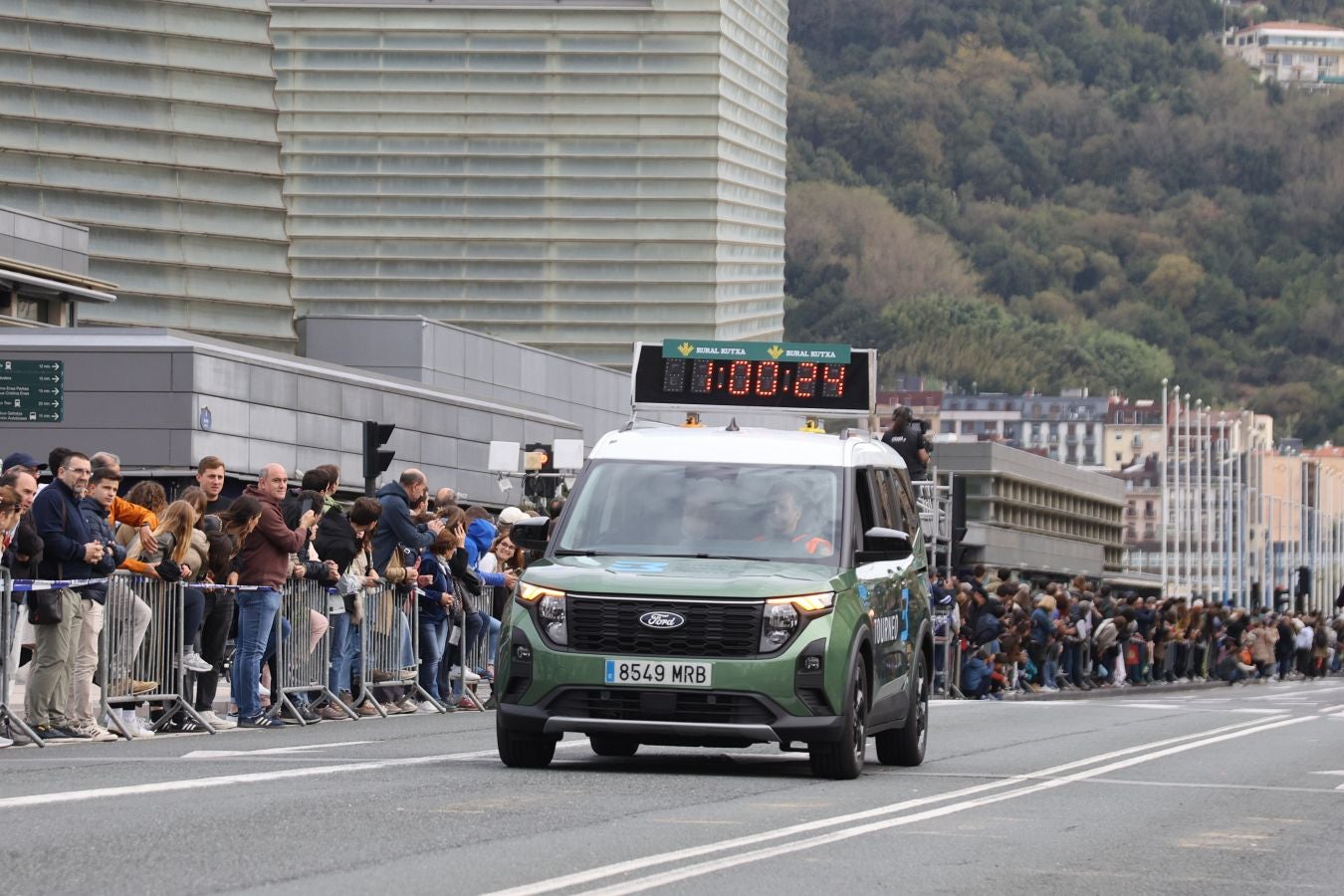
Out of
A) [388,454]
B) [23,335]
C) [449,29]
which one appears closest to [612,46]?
[449,29]

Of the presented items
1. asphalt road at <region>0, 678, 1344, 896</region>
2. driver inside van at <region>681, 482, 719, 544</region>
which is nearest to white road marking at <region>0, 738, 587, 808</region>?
asphalt road at <region>0, 678, 1344, 896</region>

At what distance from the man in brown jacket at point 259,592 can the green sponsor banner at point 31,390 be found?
31718 millimetres

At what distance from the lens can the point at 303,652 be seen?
66.4 feet

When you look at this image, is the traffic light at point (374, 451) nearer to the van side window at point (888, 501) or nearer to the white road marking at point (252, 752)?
the white road marking at point (252, 752)

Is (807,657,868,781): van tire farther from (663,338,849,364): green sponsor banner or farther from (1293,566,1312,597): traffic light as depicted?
(1293,566,1312,597): traffic light

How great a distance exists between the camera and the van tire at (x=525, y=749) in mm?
14562

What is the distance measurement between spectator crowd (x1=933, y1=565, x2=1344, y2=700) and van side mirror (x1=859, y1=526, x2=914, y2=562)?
1662cm

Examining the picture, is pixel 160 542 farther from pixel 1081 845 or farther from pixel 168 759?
pixel 1081 845

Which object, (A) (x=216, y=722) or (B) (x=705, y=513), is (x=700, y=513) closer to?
(B) (x=705, y=513)

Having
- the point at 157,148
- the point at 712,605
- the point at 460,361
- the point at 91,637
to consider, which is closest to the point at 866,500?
the point at 712,605

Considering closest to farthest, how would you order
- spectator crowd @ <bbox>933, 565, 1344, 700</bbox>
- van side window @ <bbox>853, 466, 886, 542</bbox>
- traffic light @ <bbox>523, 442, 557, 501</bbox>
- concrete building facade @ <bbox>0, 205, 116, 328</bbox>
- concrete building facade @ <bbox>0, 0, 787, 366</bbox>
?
van side window @ <bbox>853, 466, 886, 542</bbox>, spectator crowd @ <bbox>933, 565, 1344, 700</bbox>, traffic light @ <bbox>523, 442, 557, 501</bbox>, concrete building facade @ <bbox>0, 205, 116, 328</bbox>, concrete building facade @ <bbox>0, 0, 787, 366</bbox>

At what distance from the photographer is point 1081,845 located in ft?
37.3

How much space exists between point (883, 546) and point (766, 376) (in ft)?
45.5

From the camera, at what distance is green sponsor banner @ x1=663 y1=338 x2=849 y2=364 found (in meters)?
28.2
